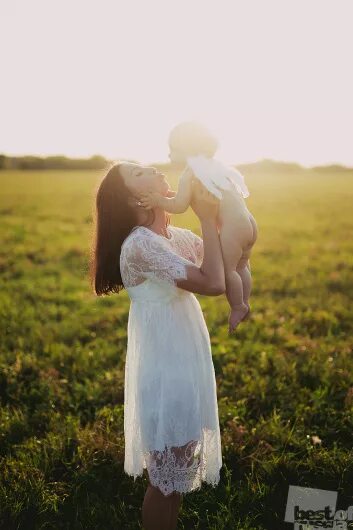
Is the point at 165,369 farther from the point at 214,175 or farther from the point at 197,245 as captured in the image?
the point at 214,175

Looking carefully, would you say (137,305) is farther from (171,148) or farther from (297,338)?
(297,338)

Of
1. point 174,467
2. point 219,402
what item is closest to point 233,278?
point 174,467

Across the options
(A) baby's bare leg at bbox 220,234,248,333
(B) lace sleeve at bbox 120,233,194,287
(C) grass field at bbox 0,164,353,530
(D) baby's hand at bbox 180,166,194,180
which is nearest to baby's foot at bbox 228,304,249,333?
(A) baby's bare leg at bbox 220,234,248,333

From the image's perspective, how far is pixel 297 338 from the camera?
6.73 m

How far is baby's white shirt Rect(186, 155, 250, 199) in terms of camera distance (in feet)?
9.10

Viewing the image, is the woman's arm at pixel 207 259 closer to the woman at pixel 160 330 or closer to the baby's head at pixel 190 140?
the woman at pixel 160 330

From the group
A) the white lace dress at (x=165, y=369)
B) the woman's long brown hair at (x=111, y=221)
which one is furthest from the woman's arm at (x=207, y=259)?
the woman's long brown hair at (x=111, y=221)

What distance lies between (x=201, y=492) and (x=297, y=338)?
126 inches

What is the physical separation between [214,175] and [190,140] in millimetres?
253

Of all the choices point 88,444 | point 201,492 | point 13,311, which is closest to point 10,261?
point 13,311

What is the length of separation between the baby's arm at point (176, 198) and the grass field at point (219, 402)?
0.49 metres

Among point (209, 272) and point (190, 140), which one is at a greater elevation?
point (190, 140)

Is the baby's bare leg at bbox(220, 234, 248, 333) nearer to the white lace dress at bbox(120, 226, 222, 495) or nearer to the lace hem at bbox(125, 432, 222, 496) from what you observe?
the white lace dress at bbox(120, 226, 222, 495)

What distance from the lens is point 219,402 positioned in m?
5.03
